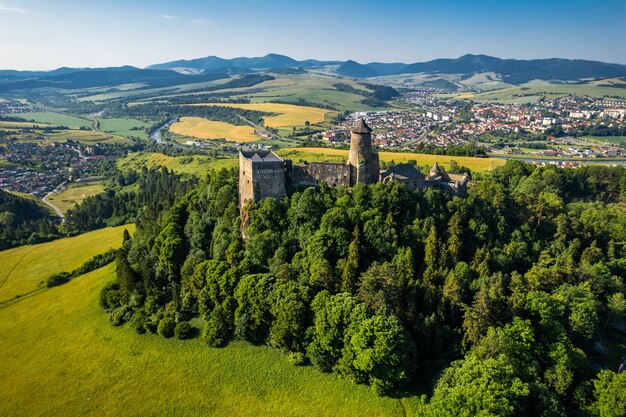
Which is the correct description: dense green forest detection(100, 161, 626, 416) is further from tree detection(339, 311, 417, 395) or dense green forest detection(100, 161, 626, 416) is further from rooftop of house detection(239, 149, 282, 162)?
rooftop of house detection(239, 149, 282, 162)

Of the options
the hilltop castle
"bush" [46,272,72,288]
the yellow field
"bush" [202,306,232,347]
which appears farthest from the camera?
the yellow field

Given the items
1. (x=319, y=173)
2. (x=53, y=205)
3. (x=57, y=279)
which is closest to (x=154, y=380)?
(x=319, y=173)

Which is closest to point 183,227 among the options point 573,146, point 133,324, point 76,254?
point 133,324

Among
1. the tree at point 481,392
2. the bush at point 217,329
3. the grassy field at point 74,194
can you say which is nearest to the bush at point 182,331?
the bush at point 217,329

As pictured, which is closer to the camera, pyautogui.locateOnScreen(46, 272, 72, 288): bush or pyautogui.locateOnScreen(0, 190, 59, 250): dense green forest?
pyautogui.locateOnScreen(46, 272, 72, 288): bush

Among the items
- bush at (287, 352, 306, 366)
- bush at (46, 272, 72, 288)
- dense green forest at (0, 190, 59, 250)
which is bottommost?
dense green forest at (0, 190, 59, 250)

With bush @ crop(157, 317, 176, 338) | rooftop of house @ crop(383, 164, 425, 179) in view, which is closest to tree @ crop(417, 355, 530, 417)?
bush @ crop(157, 317, 176, 338)

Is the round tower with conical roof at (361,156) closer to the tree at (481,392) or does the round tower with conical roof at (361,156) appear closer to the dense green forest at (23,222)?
the tree at (481,392)

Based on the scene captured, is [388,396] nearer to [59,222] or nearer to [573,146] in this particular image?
[59,222]
